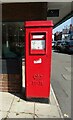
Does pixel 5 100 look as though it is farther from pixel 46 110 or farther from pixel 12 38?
pixel 12 38

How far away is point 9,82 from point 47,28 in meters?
2.10

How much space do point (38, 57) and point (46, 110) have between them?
4.44 feet

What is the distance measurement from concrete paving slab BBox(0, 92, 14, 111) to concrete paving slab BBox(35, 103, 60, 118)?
712 mm

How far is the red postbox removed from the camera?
6551 millimetres

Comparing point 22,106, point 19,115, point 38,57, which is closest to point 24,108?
point 22,106

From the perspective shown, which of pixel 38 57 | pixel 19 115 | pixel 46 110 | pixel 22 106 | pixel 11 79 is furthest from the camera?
pixel 11 79

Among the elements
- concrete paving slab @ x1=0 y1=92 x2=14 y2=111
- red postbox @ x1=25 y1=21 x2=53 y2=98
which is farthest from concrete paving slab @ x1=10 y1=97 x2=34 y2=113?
red postbox @ x1=25 y1=21 x2=53 y2=98

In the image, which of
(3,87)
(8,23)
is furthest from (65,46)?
(3,87)

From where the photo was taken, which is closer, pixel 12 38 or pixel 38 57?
pixel 38 57

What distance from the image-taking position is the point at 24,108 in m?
6.30

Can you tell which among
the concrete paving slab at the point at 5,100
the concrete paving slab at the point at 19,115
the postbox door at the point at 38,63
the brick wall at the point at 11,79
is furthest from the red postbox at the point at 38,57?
the concrete paving slab at the point at 19,115

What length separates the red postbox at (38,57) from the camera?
258 inches

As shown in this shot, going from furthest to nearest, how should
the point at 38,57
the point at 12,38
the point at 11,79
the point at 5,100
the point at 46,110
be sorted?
the point at 12,38, the point at 11,79, the point at 5,100, the point at 38,57, the point at 46,110

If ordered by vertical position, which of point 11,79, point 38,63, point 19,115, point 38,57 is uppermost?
point 38,57
